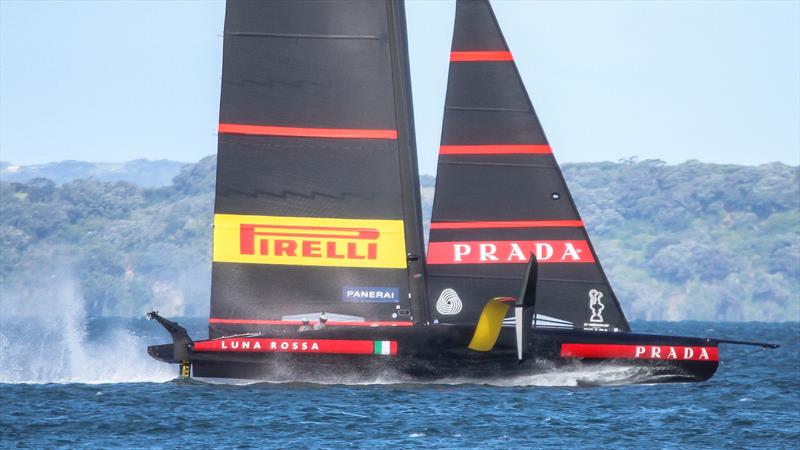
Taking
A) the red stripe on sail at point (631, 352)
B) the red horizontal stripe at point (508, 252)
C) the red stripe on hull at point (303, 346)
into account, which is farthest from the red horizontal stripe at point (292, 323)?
the red stripe on sail at point (631, 352)

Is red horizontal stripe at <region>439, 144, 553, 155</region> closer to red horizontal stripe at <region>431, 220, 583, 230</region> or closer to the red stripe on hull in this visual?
red horizontal stripe at <region>431, 220, 583, 230</region>

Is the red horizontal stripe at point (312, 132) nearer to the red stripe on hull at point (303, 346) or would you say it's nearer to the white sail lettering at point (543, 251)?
the white sail lettering at point (543, 251)

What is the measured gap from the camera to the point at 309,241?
96.3 feet

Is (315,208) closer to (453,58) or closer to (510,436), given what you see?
(453,58)

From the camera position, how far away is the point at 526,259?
29.3m

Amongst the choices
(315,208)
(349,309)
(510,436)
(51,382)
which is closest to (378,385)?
(349,309)

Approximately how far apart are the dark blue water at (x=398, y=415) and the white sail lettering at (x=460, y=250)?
7.70 feet

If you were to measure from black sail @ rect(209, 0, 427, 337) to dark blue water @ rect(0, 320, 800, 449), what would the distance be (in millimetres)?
1895

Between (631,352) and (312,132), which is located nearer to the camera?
(631,352)

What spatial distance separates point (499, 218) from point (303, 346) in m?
4.27

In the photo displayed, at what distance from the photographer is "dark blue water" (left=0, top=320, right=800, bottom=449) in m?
24.8

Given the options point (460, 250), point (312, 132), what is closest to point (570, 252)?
point (460, 250)

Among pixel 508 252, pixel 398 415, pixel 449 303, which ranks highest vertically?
pixel 508 252

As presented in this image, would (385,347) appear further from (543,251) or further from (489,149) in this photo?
(489,149)
